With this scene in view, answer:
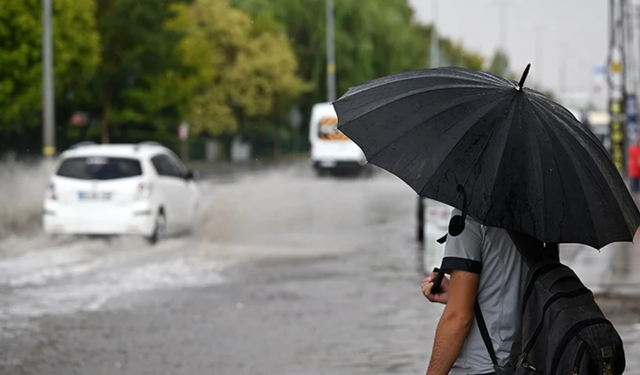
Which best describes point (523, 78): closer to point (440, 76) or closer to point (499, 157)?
point (499, 157)

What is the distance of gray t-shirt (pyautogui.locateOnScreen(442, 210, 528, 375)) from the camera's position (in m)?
4.26

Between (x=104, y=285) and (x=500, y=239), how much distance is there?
35.6ft

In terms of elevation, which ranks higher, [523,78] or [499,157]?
[523,78]

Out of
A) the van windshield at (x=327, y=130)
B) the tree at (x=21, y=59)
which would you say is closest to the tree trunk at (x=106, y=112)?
the van windshield at (x=327, y=130)

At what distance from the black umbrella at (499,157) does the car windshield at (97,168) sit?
Result: 15.6 metres

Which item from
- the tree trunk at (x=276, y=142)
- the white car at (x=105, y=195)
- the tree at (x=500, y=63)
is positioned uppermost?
the tree at (x=500, y=63)

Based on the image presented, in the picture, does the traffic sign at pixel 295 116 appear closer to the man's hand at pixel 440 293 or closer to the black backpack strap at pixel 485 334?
the man's hand at pixel 440 293

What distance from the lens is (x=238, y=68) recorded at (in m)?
72.8

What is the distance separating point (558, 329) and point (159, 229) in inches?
660

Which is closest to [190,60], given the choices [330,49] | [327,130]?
[327,130]

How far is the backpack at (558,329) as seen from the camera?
12.7 feet

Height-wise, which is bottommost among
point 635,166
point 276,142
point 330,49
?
point 276,142

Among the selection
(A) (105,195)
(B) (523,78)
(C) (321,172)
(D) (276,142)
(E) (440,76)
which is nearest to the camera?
(B) (523,78)

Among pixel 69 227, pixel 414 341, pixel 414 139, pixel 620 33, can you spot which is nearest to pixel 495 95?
pixel 414 139
